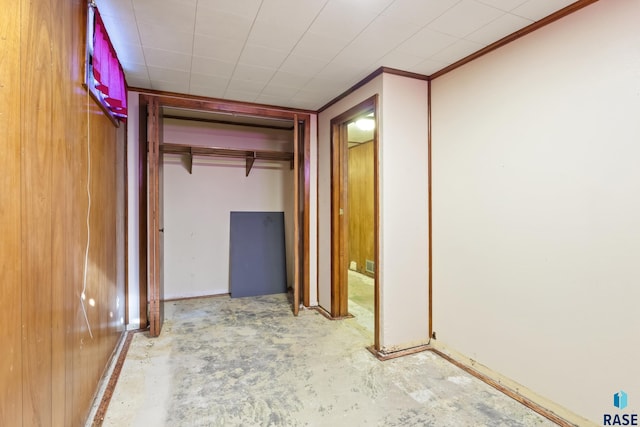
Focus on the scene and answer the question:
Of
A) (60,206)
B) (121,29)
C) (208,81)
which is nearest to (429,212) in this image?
(208,81)

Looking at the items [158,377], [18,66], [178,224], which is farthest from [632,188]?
[178,224]

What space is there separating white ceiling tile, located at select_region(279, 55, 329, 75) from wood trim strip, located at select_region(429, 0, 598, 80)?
1.04 meters

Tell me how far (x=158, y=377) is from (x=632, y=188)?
316 centimetres

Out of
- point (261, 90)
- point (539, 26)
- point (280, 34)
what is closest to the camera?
point (539, 26)

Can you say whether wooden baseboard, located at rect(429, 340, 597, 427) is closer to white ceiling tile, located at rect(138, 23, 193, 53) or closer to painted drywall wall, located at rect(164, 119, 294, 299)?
painted drywall wall, located at rect(164, 119, 294, 299)

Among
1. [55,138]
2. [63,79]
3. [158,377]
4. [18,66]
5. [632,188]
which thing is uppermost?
[63,79]

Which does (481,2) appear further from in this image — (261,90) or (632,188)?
(261,90)

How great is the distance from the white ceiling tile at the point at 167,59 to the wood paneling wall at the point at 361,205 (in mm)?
3534

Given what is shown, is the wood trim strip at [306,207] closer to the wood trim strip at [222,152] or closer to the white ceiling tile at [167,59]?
the wood trim strip at [222,152]

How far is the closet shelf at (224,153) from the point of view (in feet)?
13.0

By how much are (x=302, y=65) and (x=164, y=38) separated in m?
1.04

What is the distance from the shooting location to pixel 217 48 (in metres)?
2.38

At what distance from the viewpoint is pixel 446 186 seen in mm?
2715

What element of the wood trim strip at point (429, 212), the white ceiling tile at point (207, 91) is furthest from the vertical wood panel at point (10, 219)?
the wood trim strip at point (429, 212)
